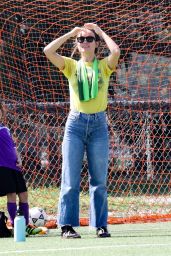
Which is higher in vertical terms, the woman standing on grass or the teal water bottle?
the woman standing on grass

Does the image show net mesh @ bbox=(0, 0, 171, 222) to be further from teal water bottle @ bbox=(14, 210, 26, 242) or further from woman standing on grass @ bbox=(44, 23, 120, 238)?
teal water bottle @ bbox=(14, 210, 26, 242)

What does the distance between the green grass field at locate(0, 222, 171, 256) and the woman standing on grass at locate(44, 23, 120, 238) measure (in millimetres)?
242

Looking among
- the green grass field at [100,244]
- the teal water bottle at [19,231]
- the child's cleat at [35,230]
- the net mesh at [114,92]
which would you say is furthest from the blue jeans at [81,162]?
the net mesh at [114,92]

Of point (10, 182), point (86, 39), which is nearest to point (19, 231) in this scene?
point (10, 182)

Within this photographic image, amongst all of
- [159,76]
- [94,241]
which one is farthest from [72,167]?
[159,76]

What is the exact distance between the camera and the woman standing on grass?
26.9 feet

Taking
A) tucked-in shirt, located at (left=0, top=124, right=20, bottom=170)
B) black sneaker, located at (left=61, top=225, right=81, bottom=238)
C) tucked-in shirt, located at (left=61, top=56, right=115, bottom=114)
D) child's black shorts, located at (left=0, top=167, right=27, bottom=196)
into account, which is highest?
tucked-in shirt, located at (left=61, top=56, right=115, bottom=114)

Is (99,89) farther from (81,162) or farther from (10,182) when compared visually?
(10,182)

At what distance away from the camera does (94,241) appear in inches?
313

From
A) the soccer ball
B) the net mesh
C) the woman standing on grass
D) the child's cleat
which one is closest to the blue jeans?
the woman standing on grass

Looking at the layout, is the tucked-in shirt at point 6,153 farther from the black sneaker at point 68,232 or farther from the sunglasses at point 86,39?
the sunglasses at point 86,39

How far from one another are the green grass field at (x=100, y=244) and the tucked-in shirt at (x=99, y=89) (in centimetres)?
110

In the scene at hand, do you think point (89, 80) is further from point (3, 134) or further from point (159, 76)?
point (159, 76)

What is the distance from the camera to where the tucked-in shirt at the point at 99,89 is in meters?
8.20
